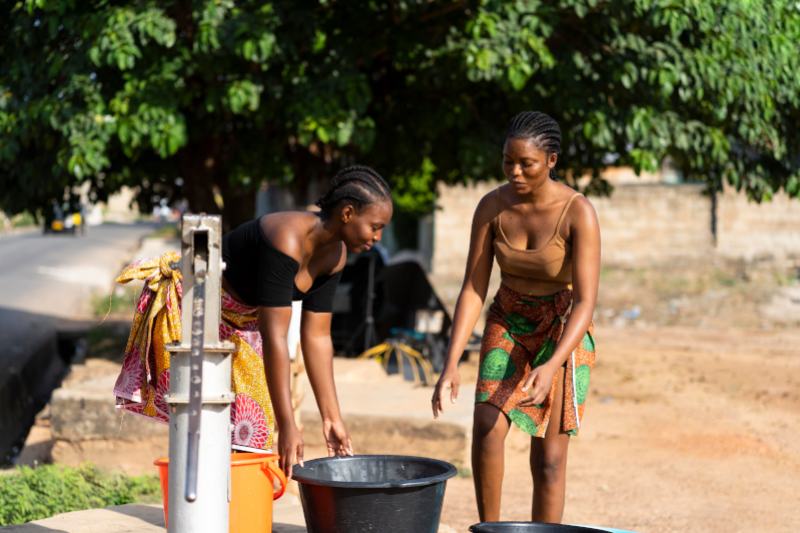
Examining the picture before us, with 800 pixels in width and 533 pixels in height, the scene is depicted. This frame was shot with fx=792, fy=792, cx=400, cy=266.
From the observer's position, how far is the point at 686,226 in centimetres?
1534

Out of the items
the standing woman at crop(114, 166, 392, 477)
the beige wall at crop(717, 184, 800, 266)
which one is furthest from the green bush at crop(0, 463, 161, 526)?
the beige wall at crop(717, 184, 800, 266)

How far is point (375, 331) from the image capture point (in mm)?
8422

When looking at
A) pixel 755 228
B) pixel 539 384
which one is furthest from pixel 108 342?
pixel 755 228

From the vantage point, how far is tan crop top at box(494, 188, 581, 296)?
264 centimetres

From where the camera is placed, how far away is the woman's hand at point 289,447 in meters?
2.40

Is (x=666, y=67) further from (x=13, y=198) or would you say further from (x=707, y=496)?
(x=13, y=198)

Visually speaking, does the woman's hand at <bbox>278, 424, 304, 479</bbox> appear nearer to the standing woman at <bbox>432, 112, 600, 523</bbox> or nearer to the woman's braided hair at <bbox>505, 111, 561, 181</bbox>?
the standing woman at <bbox>432, 112, 600, 523</bbox>

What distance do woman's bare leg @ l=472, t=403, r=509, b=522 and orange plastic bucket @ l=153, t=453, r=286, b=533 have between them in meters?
0.68

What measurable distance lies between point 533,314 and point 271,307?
93 cm

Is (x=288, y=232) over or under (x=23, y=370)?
over

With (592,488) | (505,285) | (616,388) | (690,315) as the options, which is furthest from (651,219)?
(505,285)

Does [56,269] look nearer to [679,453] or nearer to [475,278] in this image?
[679,453]

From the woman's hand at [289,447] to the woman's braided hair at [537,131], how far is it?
1176mm

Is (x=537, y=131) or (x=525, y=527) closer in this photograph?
(x=525, y=527)
